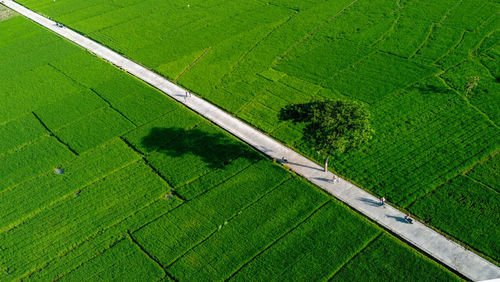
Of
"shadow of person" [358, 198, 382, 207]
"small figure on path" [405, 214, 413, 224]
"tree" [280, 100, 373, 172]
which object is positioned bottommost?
"shadow of person" [358, 198, 382, 207]

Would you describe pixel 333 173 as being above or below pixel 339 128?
below

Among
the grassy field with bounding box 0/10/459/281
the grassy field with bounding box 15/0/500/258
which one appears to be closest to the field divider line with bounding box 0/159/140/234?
the grassy field with bounding box 0/10/459/281

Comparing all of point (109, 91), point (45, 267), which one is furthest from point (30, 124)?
point (45, 267)

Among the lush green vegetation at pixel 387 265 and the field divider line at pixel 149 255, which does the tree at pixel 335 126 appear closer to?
the lush green vegetation at pixel 387 265

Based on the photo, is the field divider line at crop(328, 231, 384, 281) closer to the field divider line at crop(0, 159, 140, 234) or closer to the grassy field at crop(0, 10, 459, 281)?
the grassy field at crop(0, 10, 459, 281)

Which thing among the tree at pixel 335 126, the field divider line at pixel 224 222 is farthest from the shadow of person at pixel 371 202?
the field divider line at pixel 224 222

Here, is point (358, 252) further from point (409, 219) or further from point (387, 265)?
point (409, 219)

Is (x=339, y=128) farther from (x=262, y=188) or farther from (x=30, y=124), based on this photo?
(x=30, y=124)
